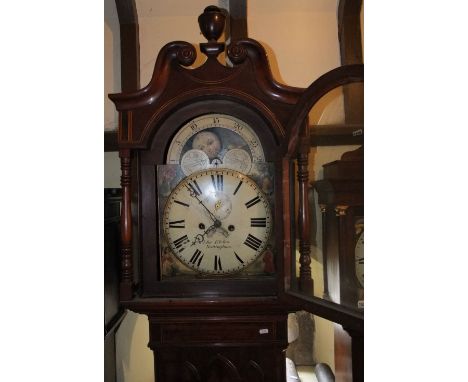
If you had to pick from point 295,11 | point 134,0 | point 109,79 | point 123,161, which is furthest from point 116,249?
point 295,11

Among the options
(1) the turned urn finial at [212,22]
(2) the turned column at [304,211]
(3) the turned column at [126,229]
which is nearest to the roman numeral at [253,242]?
(2) the turned column at [304,211]

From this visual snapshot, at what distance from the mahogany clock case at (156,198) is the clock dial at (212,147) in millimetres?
15

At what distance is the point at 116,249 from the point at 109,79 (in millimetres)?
517

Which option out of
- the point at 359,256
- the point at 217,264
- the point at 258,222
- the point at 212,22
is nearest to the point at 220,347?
the point at 217,264

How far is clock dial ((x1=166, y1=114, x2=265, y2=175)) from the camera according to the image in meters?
0.92

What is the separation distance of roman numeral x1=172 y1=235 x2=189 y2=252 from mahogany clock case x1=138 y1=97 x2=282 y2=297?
4cm

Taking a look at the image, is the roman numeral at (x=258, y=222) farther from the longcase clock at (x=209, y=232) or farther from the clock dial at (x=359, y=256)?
the clock dial at (x=359, y=256)

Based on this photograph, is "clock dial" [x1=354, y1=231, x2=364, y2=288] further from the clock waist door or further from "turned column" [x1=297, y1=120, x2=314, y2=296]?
the clock waist door

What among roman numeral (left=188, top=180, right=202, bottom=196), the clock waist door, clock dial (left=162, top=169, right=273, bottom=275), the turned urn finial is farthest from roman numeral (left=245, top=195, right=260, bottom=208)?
the turned urn finial

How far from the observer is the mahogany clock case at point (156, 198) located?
0.90 m

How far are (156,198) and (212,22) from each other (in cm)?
40

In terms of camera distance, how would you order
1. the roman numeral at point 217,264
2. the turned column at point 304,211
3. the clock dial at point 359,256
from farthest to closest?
the roman numeral at point 217,264
the turned column at point 304,211
the clock dial at point 359,256

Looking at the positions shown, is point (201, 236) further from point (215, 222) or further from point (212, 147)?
point (212, 147)

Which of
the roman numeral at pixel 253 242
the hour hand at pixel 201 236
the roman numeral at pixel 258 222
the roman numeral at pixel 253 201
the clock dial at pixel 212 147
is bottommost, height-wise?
the roman numeral at pixel 253 242
